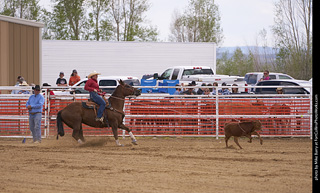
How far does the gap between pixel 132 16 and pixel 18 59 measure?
3324cm

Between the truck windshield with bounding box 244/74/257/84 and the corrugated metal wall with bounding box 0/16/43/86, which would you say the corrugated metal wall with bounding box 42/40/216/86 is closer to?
the truck windshield with bounding box 244/74/257/84

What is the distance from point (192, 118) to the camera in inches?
723

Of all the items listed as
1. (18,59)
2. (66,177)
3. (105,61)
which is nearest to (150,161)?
(66,177)

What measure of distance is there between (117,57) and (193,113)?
15467 mm

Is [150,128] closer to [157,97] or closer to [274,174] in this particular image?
[157,97]

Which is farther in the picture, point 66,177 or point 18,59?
point 18,59

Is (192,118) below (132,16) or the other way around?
below

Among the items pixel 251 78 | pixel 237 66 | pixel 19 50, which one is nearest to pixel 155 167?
pixel 19 50

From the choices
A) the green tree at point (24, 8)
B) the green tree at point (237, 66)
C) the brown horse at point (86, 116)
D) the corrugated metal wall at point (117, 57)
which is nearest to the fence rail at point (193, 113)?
the brown horse at point (86, 116)

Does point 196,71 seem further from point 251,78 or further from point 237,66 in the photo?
point 237,66

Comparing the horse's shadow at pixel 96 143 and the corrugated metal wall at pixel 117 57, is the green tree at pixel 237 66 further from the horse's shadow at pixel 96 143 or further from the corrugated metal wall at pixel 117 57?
the horse's shadow at pixel 96 143

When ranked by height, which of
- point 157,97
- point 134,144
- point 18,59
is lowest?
point 134,144

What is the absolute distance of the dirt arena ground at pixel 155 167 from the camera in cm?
879

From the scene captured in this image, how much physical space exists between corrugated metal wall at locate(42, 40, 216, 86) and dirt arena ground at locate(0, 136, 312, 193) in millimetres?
16608
